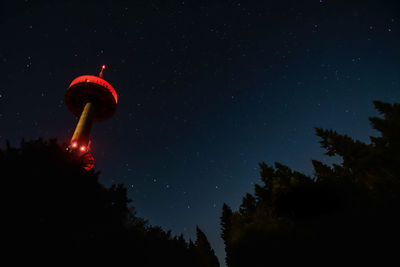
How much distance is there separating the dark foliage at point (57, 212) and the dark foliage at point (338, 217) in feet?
27.3

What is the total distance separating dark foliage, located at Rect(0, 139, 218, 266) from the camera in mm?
7874

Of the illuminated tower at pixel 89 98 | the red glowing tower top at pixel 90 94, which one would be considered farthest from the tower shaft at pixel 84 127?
the red glowing tower top at pixel 90 94

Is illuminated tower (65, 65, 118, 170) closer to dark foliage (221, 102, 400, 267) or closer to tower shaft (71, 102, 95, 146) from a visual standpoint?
tower shaft (71, 102, 95, 146)

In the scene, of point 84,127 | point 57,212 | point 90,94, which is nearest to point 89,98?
point 90,94

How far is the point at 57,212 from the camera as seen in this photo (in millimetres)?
9336

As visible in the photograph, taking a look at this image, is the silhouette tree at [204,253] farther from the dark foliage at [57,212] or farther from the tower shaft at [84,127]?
the tower shaft at [84,127]

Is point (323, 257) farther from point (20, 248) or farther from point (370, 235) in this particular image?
point (20, 248)

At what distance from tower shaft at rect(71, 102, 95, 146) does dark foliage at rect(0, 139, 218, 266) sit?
13.2 meters

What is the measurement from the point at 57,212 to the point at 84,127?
18956mm

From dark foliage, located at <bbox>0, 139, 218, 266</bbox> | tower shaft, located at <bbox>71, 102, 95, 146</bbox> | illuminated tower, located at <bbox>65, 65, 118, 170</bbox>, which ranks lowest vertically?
dark foliage, located at <bbox>0, 139, 218, 266</bbox>

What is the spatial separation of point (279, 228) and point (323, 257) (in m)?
2.82

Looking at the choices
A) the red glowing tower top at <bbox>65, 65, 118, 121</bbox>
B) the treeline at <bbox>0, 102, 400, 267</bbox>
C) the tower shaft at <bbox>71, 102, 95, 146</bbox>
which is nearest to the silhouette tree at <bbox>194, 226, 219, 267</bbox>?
the treeline at <bbox>0, 102, 400, 267</bbox>

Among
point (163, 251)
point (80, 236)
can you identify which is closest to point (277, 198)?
point (163, 251)

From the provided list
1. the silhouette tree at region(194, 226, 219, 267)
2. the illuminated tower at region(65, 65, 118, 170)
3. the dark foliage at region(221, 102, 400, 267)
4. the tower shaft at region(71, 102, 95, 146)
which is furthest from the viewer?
the silhouette tree at region(194, 226, 219, 267)
